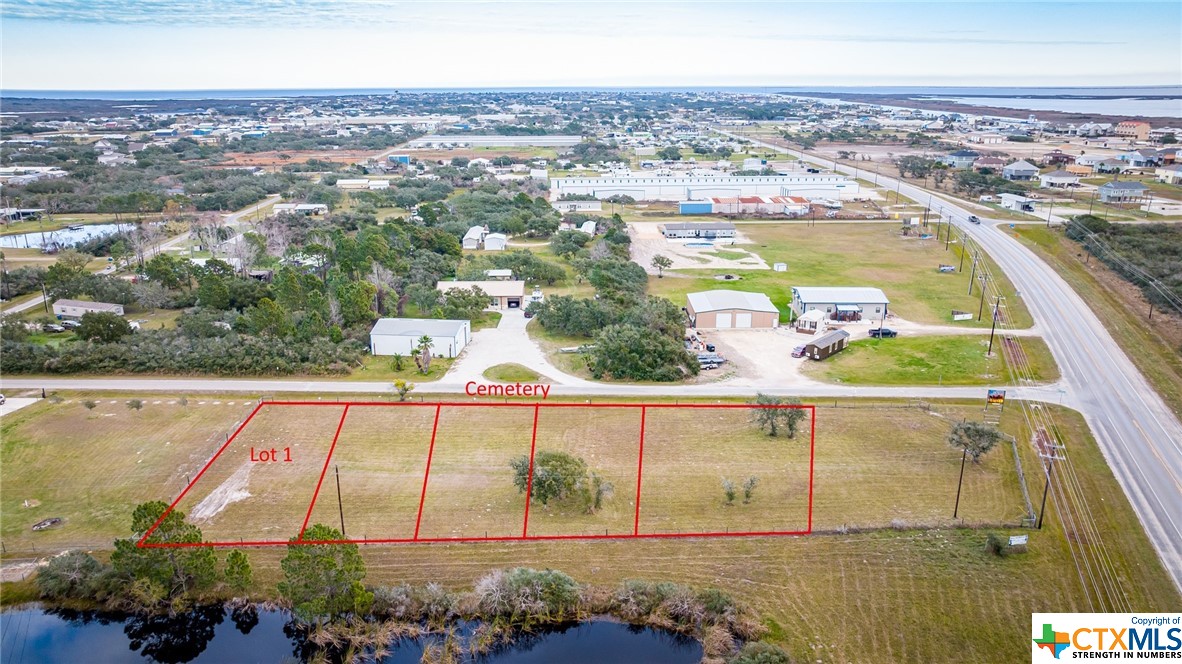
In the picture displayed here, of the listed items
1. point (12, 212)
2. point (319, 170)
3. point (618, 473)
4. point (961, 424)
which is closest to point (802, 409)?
point (961, 424)

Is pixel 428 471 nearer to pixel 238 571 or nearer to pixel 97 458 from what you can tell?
pixel 238 571

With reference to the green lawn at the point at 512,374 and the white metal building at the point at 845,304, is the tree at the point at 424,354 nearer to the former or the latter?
the green lawn at the point at 512,374

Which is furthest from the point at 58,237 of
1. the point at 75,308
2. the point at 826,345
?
the point at 826,345

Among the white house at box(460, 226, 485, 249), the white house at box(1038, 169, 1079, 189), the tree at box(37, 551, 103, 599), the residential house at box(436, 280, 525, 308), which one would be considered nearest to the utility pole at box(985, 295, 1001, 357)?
the residential house at box(436, 280, 525, 308)

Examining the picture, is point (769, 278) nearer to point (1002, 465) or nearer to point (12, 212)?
point (1002, 465)

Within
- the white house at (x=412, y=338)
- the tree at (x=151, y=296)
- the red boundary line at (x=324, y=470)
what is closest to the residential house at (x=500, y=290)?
the white house at (x=412, y=338)

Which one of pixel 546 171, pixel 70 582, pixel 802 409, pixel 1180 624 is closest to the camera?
pixel 1180 624
